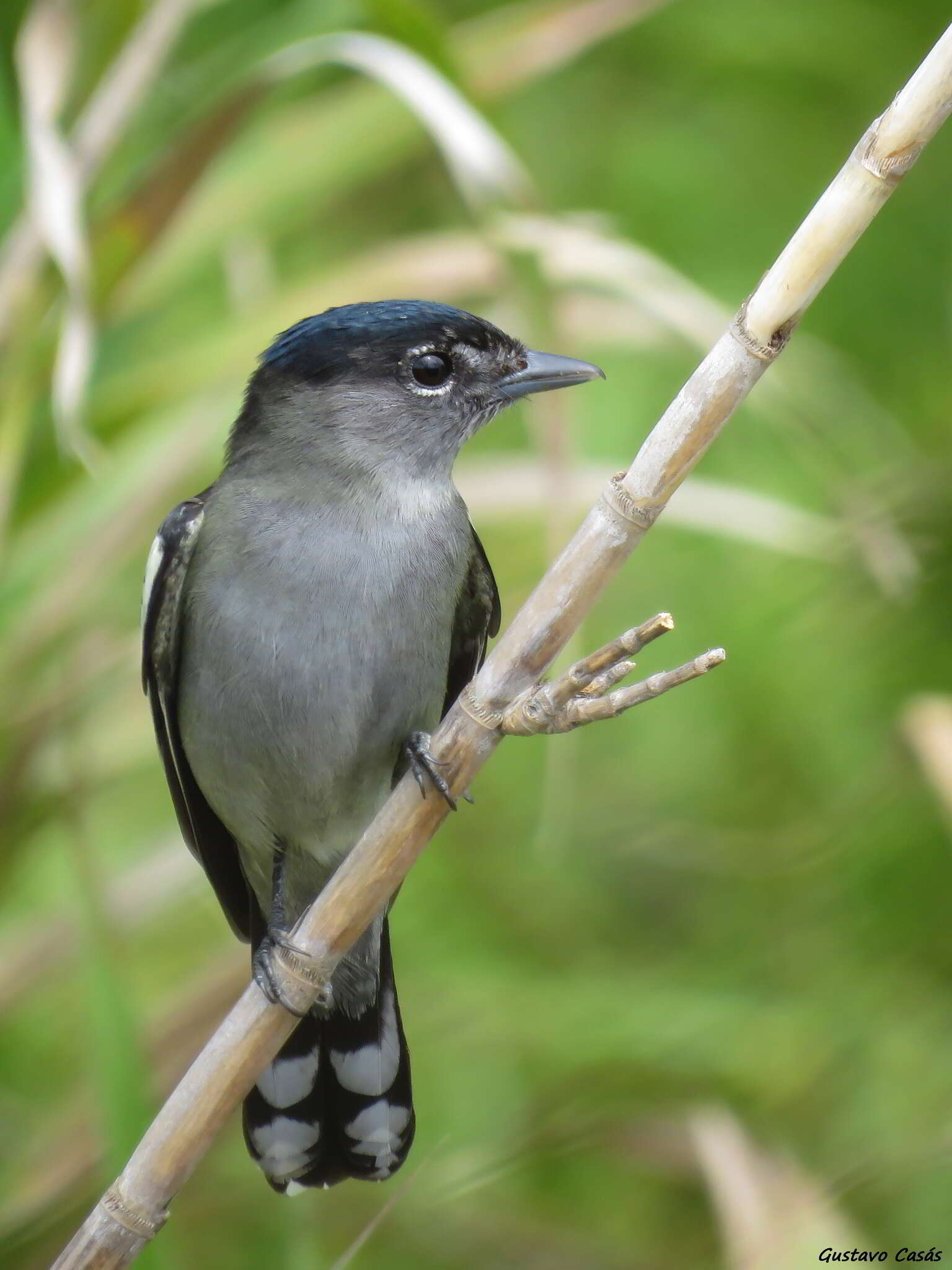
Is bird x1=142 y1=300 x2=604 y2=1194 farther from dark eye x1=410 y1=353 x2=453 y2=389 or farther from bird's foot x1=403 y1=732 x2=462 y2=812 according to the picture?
bird's foot x1=403 y1=732 x2=462 y2=812

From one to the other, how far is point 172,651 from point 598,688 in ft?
5.28

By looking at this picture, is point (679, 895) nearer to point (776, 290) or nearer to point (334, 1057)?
point (334, 1057)

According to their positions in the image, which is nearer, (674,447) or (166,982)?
(674,447)

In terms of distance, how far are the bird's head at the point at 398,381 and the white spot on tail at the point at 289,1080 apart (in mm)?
1377

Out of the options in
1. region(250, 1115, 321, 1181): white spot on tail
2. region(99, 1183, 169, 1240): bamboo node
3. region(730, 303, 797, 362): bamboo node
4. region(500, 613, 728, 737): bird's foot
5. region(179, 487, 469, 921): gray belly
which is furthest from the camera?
region(250, 1115, 321, 1181): white spot on tail

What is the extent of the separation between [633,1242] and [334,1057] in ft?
4.44

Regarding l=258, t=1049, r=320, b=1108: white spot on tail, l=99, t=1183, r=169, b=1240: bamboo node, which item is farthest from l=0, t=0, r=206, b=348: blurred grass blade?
l=99, t=1183, r=169, b=1240: bamboo node

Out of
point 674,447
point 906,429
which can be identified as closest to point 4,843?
point 674,447

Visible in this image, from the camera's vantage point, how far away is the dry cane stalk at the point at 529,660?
76.3 inches

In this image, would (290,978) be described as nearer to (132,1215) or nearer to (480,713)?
(132,1215)

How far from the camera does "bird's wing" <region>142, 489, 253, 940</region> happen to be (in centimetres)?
333

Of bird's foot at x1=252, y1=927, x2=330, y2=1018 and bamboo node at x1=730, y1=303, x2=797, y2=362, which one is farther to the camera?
bird's foot at x1=252, y1=927, x2=330, y2=1018

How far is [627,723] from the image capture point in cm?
524
